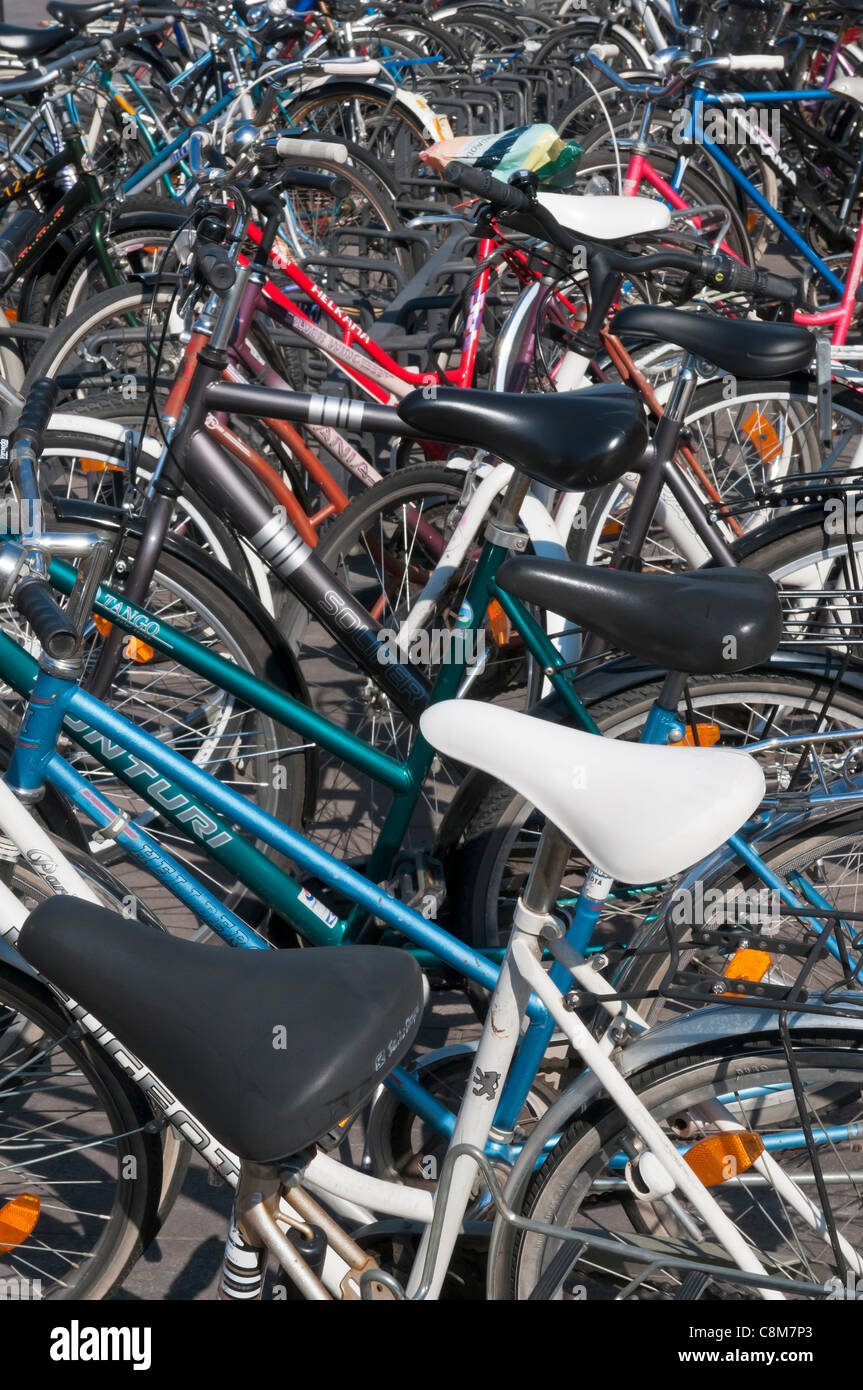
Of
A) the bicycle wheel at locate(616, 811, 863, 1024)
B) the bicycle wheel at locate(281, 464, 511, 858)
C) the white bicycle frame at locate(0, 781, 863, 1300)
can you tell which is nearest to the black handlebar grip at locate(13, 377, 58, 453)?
the white bicycle frame at locate(0, 781, 863, 1300)

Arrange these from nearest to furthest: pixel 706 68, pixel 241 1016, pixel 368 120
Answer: pixel 241 1016
pixel 706 68
pixel 368 120

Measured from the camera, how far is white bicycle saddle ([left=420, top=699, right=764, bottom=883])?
1465 millimetres

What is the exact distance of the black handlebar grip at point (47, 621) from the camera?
1657 millimetres

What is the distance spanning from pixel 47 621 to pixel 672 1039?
0.99 metres

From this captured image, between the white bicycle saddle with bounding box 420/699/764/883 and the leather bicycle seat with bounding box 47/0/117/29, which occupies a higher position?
the leather bicycle seat with bounding box 47/0/117/29

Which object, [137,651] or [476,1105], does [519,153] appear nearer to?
[137,651]

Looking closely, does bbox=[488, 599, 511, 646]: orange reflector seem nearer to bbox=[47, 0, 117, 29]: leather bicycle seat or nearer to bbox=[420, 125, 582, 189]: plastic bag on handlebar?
bbox=[420, 125, 582, 189]: plastic bag on handlebar

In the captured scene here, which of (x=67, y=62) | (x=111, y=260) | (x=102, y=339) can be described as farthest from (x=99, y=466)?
(x=67, y=62)

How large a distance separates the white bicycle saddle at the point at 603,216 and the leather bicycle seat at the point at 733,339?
2.31 feet

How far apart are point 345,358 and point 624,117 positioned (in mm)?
3935

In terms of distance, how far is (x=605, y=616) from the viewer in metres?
1.62

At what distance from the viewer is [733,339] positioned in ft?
7.77

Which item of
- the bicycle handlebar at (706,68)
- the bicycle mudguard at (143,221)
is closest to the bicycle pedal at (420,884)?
the bicycle mudguard at (143,221)

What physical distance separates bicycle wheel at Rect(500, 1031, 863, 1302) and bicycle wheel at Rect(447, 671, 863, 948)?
2.04 feet
